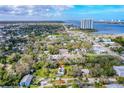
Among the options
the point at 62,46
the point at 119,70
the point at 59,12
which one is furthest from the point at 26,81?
the point at 119,70

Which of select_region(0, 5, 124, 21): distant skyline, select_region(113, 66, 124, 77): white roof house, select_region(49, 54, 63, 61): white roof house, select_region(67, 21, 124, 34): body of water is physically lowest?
select_region(113, 66, 124, 77): white roof house

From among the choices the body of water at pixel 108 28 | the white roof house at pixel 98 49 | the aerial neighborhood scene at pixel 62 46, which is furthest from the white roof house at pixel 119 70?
the body of water at pixel 108 28

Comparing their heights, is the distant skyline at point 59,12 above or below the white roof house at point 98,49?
above

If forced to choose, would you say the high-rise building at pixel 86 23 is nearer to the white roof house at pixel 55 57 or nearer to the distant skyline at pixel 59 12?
the distant skyline at pixel 59 12

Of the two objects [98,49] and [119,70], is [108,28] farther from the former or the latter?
[119,70]

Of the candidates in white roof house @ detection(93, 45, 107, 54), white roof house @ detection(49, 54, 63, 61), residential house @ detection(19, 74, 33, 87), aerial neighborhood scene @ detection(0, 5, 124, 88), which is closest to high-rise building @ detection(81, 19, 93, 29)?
aerial neighborhood scene @ detection(0, 5, 124, 88)

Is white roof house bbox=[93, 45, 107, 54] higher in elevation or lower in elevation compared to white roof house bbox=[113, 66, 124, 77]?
higher

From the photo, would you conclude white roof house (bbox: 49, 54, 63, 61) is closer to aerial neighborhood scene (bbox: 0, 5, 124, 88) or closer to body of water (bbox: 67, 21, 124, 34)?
aerial neighborhood scene (bbox: 0, 5, 124, 88)
